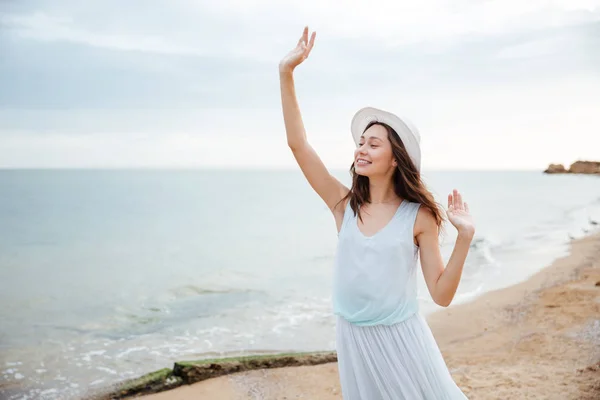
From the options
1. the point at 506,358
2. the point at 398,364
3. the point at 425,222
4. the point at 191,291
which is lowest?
the point at 506,358

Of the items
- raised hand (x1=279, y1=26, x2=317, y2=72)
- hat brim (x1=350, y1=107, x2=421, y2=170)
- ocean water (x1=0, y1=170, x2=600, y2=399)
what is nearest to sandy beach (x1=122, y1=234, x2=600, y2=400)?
ocean water (x1=0, y1=170, x2=600, y2=399)

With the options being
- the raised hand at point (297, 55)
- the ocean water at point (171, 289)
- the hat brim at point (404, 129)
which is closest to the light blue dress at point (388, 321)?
the hat brim at point (404, 129)

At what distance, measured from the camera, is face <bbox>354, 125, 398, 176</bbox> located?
8.11 feet

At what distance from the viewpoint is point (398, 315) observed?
238cm

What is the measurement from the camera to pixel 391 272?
7.71ft

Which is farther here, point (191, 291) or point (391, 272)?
point (191, 291)

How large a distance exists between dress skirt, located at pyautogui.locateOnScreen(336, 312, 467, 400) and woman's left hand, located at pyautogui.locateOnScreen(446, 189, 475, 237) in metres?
0.51

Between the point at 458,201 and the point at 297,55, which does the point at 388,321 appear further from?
the point at 297,55

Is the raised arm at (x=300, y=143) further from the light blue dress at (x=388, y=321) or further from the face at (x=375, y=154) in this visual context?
the light blue dress at (x=388, y=321)

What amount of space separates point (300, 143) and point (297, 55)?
47 centimetres

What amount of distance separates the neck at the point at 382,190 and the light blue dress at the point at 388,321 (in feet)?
0.47

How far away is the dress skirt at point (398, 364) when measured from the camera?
2365mm

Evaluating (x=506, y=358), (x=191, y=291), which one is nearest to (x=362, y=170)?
(x=506, y=358)

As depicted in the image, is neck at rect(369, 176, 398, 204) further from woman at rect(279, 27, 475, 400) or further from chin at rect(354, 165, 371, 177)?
chin at rect(354, 165, 371, 177)
